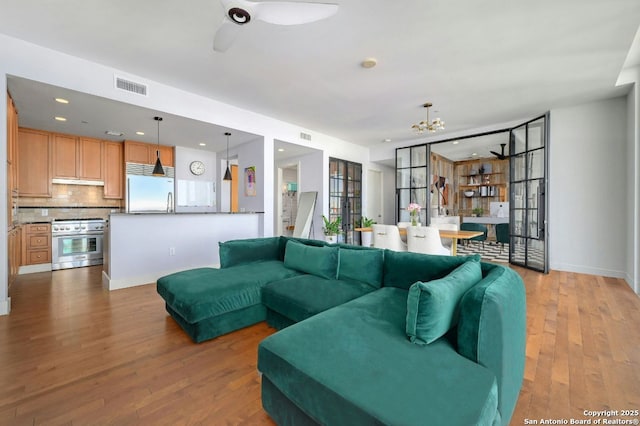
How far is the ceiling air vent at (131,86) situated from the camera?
3320 millimetres

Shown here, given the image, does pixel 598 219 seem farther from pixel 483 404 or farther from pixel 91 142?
pixel 91 142

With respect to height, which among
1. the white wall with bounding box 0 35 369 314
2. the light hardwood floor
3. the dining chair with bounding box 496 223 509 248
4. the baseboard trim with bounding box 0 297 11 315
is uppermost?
the white wall with bounding box 0 35 369 314

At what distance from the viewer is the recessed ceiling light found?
119 inches

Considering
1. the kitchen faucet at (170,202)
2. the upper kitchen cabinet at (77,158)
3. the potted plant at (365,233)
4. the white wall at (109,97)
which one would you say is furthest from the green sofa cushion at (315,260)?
the upper kitchen cabinet at (77,158)

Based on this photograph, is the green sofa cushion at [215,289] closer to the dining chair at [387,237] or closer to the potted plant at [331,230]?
the dining chair at [387,237]

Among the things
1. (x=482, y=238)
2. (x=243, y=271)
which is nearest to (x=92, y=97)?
(x=243, y=271)

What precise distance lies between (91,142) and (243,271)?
4.71m

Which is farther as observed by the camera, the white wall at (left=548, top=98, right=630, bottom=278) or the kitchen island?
the white wall at (left=548, top=98, right=630, bottom=278)

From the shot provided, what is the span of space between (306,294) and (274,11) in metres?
2.05

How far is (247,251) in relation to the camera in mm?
3135

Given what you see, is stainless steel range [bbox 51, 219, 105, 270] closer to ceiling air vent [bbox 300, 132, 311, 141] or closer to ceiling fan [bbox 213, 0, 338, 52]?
ceiling air vent [bbox 300, 132, 311, 141]

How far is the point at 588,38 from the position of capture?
105 inches

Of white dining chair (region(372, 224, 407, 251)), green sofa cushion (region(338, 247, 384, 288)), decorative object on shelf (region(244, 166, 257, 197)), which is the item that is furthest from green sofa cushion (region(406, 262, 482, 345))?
decorative object on shelf (region(244, 166, 257, 197))

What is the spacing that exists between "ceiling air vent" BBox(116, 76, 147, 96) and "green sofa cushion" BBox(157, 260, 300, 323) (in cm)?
253
